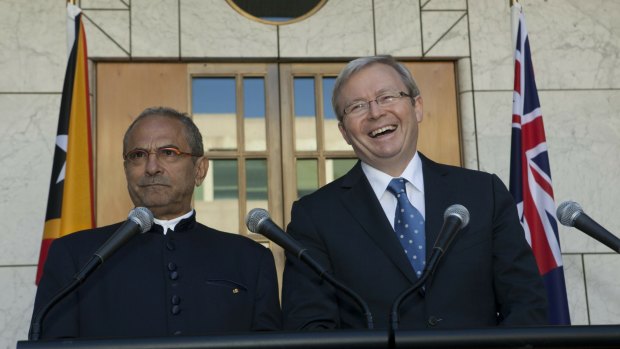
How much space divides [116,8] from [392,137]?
9.86ft

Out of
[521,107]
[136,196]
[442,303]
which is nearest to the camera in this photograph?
[442,303]

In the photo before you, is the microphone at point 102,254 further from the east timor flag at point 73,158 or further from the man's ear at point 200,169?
the east timor flag at point 73,158

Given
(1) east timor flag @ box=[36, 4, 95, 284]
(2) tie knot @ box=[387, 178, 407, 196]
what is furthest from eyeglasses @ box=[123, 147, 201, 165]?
(1) east timor flag @ box=[36, 4, 95, 284]

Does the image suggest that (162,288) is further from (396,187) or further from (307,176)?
(307,176)

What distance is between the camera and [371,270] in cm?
248

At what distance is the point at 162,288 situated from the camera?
2.79 m

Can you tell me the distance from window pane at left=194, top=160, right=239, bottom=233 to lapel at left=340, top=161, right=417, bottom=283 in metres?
2.48

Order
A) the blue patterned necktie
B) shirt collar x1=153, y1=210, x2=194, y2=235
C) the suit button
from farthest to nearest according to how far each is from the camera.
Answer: shirt collar x1=153, y1=210, x2=194, y2=235 → the blue patterned necktie → the suit button

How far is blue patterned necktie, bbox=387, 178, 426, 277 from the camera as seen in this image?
2.50 m

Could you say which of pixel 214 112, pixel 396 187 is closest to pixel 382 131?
pixel 396 187

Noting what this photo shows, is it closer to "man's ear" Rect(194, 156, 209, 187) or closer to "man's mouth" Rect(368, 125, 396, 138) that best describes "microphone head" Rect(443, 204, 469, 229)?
"man's mouth" Rect(368, 125, 396, 138)

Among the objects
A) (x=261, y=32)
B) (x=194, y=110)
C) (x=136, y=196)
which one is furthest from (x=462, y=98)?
(x=136, y=196)

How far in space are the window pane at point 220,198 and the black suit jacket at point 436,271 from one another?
252cm

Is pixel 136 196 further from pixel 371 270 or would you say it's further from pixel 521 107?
pixel 521 107
